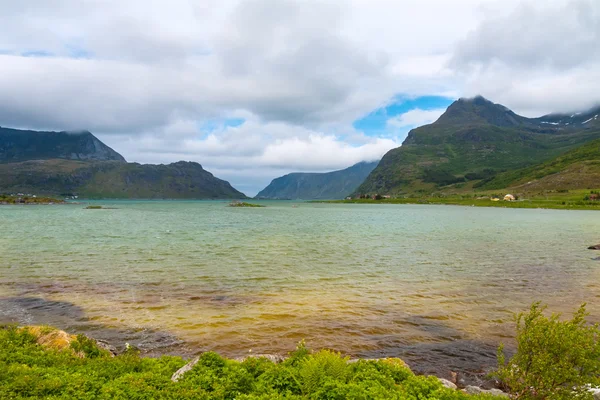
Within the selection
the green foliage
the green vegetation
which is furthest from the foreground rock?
the green foliage

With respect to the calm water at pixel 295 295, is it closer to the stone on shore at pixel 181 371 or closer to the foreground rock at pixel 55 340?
the foreground rock at pixel 55 340

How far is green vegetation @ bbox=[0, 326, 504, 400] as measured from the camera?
1100cm

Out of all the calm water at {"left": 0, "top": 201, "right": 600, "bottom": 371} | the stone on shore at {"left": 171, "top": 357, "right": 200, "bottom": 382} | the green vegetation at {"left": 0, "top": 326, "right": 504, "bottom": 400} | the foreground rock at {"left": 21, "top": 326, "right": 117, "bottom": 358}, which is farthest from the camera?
the calm water at {"left": 0, "top": 201, "right": 600, "bottom": 371}

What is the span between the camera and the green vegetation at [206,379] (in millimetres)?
11000

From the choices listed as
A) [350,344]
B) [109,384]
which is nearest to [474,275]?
[350,344]

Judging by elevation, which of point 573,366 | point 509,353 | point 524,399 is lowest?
point 509,353

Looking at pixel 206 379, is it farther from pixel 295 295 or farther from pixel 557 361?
pixel 295 295

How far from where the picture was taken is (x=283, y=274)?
37031mm

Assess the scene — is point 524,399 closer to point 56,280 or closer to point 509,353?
point 509,353

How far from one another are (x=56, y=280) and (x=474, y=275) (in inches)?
1709

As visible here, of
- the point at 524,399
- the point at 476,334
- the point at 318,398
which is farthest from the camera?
the point at 476,334

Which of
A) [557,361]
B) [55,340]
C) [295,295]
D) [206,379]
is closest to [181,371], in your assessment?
[206,379]

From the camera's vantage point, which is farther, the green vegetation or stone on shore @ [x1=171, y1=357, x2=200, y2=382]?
stone on shore @ [x1=171, y1=357, x2=200, y2=382]

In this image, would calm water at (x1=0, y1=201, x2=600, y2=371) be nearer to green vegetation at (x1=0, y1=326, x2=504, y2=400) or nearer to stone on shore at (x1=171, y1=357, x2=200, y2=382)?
green vegetation at (x1=0, y1=326, x2=504, y2=400)
